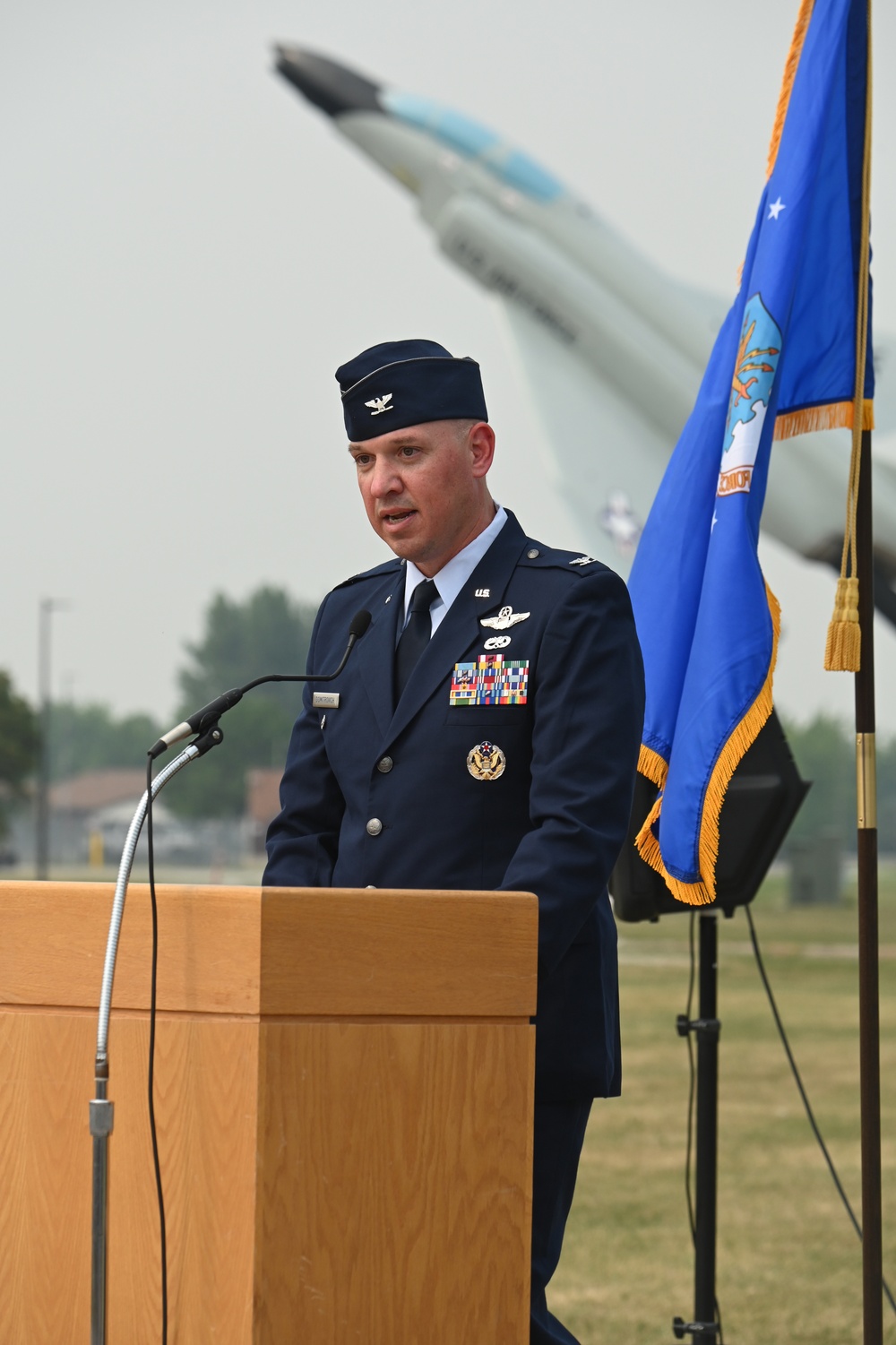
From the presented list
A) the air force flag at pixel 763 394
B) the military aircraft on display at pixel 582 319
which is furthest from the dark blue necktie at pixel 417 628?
the military aircraft on display at pixel 582 319

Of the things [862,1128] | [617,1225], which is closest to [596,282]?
[617,1225]

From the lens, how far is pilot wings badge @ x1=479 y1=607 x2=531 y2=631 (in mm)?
2504

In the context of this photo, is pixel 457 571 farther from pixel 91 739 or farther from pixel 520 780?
pixel 91 739

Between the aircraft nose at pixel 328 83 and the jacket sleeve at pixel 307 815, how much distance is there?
24076 mm

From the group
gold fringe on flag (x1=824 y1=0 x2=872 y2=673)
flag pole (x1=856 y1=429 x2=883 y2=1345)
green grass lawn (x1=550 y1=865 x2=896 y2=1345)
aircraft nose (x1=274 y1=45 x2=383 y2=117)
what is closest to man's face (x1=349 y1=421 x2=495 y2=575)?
gold fringe on flag (x1=824 y1=0 x2=872 y2=673)

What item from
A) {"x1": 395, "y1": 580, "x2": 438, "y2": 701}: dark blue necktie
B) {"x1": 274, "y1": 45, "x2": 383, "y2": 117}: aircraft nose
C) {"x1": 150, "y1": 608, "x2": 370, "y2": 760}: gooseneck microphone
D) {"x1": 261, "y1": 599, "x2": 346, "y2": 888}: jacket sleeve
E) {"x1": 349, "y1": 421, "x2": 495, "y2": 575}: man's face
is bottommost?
{"x1": 261, "y1": 599, "x2": 346, "y2": 888}: jacket sleeve

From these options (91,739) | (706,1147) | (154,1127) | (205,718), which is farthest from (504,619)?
(91,739)

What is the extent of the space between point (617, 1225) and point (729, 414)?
2.99m

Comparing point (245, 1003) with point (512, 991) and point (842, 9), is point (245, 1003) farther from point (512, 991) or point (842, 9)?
point (842, 9)

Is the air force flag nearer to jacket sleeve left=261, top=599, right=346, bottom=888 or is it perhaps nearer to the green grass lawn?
jacket sleeve left=261, top=599, right=346, bottom=888

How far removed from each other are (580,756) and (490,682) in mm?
214

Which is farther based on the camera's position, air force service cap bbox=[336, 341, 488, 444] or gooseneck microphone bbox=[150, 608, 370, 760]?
air force service cap bbox=[336, 341, 488, 444]

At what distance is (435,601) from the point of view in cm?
265

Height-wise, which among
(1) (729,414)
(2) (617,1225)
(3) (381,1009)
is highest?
(1) (729,414)
